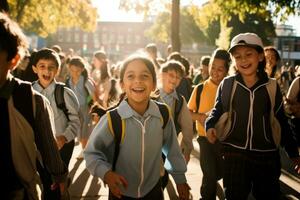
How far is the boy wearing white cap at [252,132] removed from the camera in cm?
392

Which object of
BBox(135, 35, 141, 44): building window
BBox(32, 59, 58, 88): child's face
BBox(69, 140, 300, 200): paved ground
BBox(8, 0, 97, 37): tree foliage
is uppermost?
BBox(8, 0, 97, 37): tree foliage

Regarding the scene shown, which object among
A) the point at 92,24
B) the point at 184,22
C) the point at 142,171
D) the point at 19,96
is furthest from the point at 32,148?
the point at 184,22

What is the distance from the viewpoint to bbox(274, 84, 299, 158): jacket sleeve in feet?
12.9

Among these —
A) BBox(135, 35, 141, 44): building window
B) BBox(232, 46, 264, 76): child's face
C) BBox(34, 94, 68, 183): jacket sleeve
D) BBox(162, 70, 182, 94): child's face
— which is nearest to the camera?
BBox(34, 94, 68, 183): jacket sleeve

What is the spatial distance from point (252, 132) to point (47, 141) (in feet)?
6.75

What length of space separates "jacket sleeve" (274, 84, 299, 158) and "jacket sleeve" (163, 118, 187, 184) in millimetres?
1082

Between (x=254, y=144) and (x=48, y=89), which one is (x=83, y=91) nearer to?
(x=48, y=89)

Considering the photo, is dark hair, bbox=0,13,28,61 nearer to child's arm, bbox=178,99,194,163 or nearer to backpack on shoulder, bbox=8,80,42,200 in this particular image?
backpack on shoulder, bbox=8,80,42,200

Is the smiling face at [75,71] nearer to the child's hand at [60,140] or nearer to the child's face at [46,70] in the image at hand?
the child's face at [46,70]

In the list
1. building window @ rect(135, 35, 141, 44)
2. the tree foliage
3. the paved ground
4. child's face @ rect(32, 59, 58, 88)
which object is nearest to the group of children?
child's face @ rect(32, 59, 58, 88)

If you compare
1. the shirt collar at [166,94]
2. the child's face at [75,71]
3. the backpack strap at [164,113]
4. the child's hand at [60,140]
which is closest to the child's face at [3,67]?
the backpack strap at [164,113]

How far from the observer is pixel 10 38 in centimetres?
223

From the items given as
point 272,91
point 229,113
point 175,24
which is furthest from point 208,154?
point 175,24

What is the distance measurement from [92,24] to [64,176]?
79.3ft
